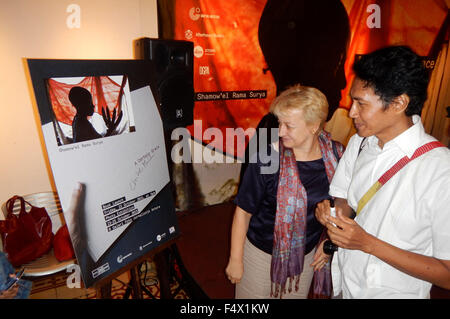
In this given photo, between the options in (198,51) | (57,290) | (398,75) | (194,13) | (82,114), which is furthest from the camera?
(198,51)

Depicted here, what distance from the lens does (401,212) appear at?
2.99ft

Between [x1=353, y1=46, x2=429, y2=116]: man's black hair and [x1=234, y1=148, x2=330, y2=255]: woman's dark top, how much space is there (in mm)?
476

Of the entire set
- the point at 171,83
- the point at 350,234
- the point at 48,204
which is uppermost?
the point at 171,83

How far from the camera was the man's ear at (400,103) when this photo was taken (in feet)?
3.02

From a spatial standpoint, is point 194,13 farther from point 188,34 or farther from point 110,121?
point 110,121

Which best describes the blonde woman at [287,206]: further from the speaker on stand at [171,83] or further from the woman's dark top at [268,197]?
the speaker on stand at [171,83]

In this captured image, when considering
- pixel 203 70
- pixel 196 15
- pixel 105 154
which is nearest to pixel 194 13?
pixel 196 15

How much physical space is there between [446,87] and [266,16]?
9.15 ft

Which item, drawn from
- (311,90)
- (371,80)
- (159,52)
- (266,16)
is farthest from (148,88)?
(266,16)

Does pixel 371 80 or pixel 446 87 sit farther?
pixel 446 87

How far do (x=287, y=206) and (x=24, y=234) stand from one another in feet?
5.51

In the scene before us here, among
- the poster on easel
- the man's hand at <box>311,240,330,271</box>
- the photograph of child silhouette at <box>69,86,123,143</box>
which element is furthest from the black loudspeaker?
the man's hand at <box>311,240,330,271</box>

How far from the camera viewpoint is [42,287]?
6.98 feet

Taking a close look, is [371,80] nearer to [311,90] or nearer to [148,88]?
[311,90]
